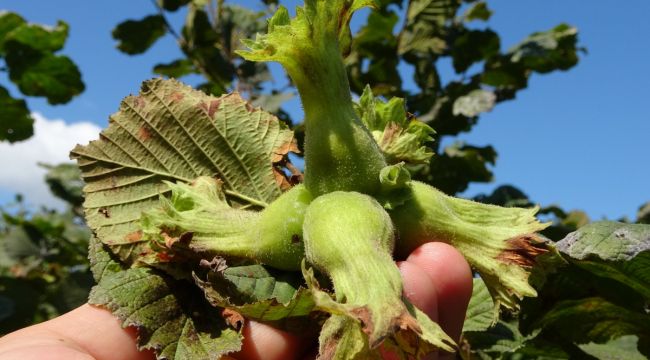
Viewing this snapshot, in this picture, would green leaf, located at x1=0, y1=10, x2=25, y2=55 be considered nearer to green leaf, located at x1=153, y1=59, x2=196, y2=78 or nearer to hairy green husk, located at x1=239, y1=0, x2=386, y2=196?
green leaf, located at x1=153, y1=59, x2=196, y2=78

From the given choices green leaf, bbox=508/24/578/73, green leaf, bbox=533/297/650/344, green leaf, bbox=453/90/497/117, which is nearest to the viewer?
green leaf, bbox=533/297/650/344

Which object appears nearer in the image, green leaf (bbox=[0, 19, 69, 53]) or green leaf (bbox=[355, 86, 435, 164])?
green leaf (bbox=[355, 86, 435, 164])

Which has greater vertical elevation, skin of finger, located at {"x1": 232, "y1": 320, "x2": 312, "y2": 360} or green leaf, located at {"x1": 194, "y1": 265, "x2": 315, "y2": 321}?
green leaf, located at {"x1": 194, "y1": 265, "x2": 315, "y2": 321}

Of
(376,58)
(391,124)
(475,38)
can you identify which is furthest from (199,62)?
(391,124)

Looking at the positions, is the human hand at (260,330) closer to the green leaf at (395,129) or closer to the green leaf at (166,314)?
the green leaf at (166,314)

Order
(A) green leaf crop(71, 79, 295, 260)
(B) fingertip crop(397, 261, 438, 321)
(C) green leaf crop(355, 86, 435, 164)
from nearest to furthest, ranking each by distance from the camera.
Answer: (B) fingertip crop(397, 261, 438, 321), (C) green leaf crop(355, 86, 435, 164), (A) green leaf crop(71, 79, 295, 260)

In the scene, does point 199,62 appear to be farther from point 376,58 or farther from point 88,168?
point 88,168

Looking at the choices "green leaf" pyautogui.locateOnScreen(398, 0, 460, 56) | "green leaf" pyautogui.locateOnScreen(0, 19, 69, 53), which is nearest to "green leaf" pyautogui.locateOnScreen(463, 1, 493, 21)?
"green leaf" pyautogui.locateOnScreen(398, 0, 460, 56)
